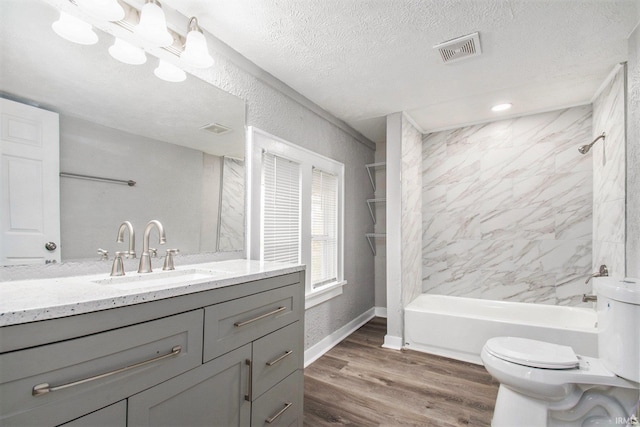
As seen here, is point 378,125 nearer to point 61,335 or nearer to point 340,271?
point 340,271

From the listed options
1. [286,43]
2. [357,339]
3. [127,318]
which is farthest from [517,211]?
[127,318]

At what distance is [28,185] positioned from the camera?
1.06 meters

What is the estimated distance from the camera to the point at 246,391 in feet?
3.92

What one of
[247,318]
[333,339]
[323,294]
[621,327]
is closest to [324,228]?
[323,294]

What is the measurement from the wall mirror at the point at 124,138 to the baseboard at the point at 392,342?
190 cm

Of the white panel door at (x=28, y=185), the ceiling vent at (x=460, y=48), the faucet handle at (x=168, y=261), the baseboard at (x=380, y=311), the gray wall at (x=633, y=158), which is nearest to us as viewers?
the white panel door at (x=28, y=185)

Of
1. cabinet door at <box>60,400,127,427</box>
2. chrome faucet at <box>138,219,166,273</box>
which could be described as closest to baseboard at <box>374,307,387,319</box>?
chrome faucet at <box>138,219,166,273</box>

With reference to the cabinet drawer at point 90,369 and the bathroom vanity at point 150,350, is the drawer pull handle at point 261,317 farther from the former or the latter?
the cabinet drawer at point 90,369

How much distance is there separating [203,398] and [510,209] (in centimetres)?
327

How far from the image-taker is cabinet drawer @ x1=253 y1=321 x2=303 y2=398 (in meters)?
1.26

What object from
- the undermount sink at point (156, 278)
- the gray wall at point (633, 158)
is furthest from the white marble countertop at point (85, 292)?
the gray wall at point (633, 158)

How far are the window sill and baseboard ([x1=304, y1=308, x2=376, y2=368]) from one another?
1.26 feet

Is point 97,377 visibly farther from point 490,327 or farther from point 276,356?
point 490,327

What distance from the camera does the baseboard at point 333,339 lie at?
2.53 m
